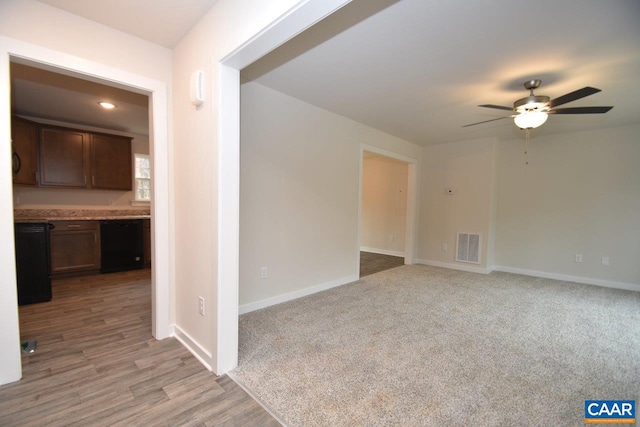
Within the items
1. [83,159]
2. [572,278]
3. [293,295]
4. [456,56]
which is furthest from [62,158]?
[572,278]

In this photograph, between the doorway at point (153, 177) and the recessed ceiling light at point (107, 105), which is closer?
the doorway at point (153, 177)

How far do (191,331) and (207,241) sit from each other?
85 centimetres

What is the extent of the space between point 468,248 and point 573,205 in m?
1.77

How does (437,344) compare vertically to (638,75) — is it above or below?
below

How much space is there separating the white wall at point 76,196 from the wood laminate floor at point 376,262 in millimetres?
4399

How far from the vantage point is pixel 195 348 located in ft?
7.07

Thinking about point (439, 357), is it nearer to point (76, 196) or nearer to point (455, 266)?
point (455, 266)

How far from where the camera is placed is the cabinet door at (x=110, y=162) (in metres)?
4.55

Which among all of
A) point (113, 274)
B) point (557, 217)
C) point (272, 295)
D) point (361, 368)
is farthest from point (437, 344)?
point (113, 274)

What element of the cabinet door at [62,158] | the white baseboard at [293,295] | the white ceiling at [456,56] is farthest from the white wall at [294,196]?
the cabinet door at [62,158]

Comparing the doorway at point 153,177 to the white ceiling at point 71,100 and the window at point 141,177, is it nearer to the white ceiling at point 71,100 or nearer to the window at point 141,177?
the white ceiling at point 71,100

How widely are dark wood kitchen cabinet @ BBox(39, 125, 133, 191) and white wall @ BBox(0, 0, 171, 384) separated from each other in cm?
318

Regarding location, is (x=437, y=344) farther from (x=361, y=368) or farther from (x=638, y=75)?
(x=638, y=75)

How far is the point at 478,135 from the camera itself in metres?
4.82
